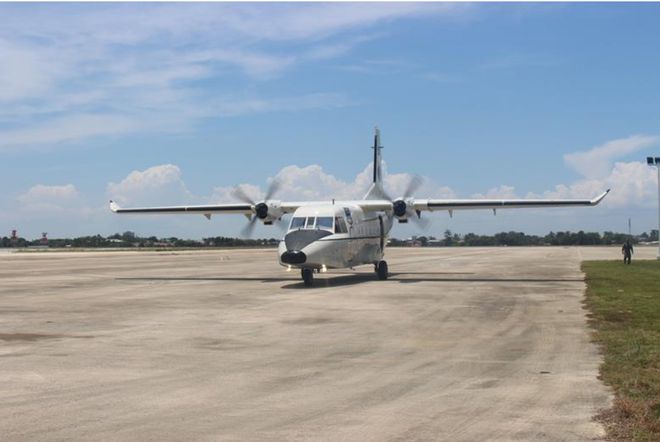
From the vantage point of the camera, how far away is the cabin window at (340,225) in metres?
28.4

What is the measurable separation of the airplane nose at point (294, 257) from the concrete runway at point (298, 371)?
482 cm

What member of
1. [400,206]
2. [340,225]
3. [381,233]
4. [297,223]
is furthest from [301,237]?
[400,206]

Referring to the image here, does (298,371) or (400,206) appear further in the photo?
(400,206)

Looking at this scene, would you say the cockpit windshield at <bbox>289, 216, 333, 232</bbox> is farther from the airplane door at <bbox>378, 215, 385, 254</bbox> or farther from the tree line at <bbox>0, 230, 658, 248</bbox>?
the tree line at <bbox>0, 230, 658, 248</bbox>

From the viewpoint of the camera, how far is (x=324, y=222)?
2812 centimetres

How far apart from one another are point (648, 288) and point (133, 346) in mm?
19725

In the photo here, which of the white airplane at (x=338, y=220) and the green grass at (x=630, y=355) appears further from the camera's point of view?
the white airplane at (x=338, y=220)

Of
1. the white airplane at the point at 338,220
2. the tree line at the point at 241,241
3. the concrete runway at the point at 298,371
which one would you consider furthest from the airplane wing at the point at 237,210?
the tree line at the point at 241,241

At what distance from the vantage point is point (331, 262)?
27.9 metres

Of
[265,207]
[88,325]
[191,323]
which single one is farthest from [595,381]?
[265,207]

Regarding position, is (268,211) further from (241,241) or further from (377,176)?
(241,241)

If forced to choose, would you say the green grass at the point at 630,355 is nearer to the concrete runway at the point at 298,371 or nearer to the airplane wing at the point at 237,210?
the concrete runway at the point at 298,371

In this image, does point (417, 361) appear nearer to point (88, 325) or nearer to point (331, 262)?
point (88, 325)

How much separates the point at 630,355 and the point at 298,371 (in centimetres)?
555
